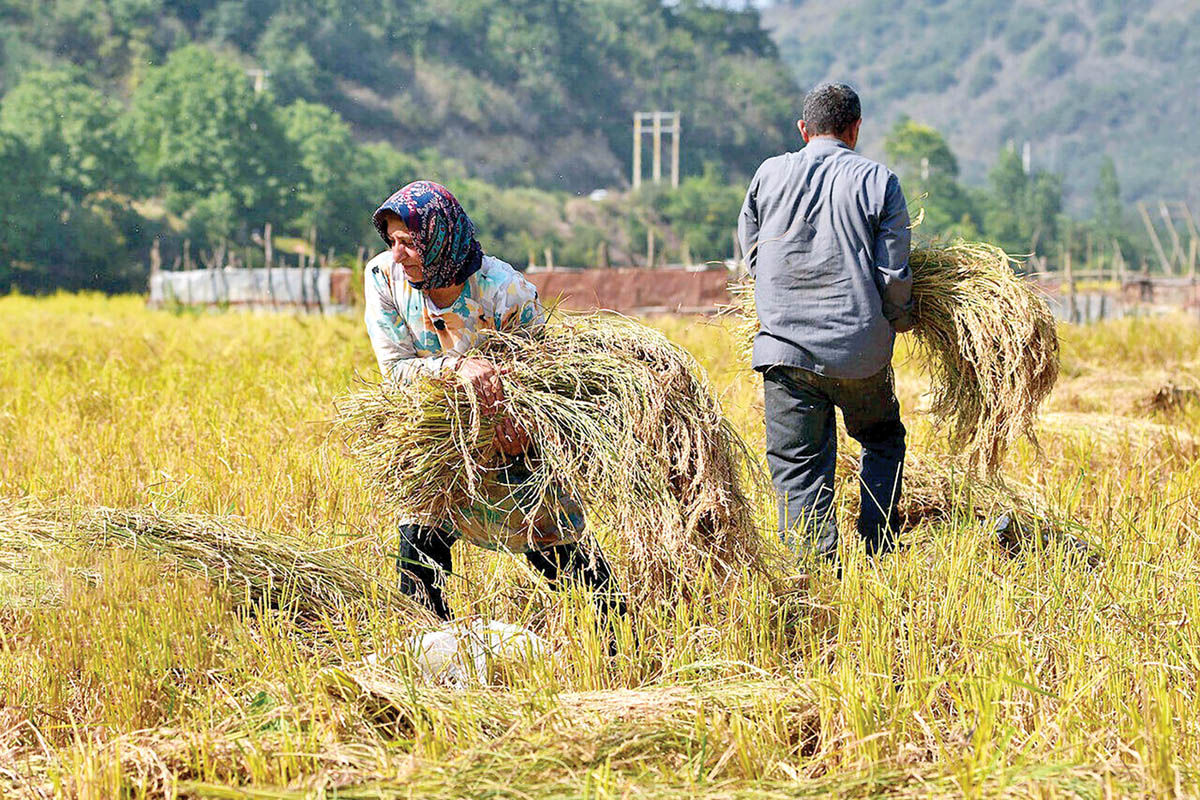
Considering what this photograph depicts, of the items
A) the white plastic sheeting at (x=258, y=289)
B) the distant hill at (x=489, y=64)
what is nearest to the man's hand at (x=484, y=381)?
the white plastic sheeting at (x=258, y=289)

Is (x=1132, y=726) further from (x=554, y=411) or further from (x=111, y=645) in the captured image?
(x=111, y=645)

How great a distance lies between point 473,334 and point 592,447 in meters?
0.45

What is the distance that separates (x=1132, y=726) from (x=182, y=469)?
11.8 feet

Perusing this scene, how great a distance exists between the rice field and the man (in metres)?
0.27

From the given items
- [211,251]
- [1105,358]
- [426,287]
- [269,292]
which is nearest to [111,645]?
[426,287]

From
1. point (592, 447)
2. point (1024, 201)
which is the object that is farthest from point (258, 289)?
point (1024, 201)

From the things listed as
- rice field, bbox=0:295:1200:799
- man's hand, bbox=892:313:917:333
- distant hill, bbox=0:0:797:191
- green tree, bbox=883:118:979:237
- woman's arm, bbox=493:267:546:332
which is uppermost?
distant hill, bbox=0:0:797:191

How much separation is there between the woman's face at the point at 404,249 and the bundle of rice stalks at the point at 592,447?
0.81ft

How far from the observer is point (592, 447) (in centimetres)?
305

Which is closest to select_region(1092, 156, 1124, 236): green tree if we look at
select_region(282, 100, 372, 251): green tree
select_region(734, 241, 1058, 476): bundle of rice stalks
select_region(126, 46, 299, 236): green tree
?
select_region(282, 100, 372, 251): green tree

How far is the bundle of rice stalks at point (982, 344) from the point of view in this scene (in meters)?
4.01

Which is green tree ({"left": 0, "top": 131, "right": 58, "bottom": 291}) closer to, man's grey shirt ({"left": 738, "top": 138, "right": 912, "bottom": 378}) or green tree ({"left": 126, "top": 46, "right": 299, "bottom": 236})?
green tree ({"left": 126, "top": 46, "right": 299, "bottom": 236})

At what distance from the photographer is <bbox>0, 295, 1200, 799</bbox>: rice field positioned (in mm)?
2379

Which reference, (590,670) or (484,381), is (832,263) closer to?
(484,381)
